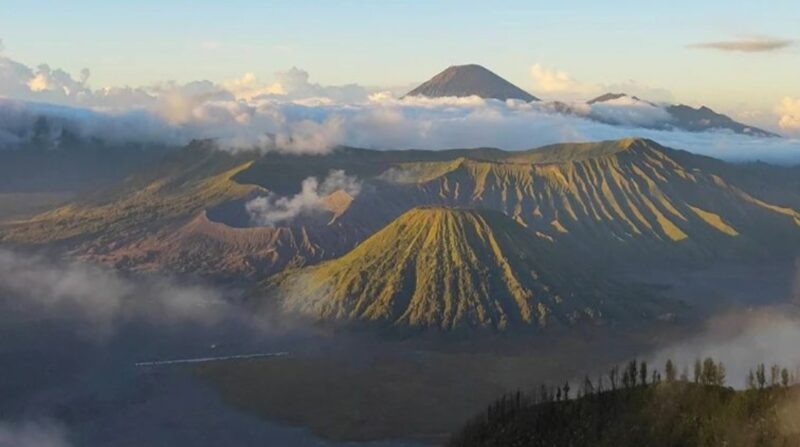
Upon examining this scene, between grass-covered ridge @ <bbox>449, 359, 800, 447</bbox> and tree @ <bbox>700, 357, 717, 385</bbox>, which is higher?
tree @ <bbox>700, 357, 717, 385</bbox>

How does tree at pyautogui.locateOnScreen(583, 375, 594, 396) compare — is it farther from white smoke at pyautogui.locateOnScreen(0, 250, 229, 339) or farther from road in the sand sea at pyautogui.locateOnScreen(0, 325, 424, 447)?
white smoke at pyautogui.locateOnScreen(0, 250, 229, 339)

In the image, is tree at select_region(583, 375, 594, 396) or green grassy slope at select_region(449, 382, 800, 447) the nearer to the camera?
green grassy slope at select_region(449, 382, 800, 447)

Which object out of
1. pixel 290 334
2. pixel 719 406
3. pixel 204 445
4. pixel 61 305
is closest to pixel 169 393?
pixel 204 445

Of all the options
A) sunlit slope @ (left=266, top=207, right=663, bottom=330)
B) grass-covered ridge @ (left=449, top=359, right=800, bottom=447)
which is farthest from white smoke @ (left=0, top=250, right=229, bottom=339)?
grass-covered ridge @ (left=449, top=359, right=800, bottom=447)

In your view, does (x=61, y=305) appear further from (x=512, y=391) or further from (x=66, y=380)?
(x=512, y=391)

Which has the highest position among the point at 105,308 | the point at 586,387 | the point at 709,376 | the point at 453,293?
the point at 709,376

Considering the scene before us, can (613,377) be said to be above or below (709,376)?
below

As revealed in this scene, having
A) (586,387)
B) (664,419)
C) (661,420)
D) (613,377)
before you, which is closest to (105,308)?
(586,387)

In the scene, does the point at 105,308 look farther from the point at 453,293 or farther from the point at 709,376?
the point at 709,376
